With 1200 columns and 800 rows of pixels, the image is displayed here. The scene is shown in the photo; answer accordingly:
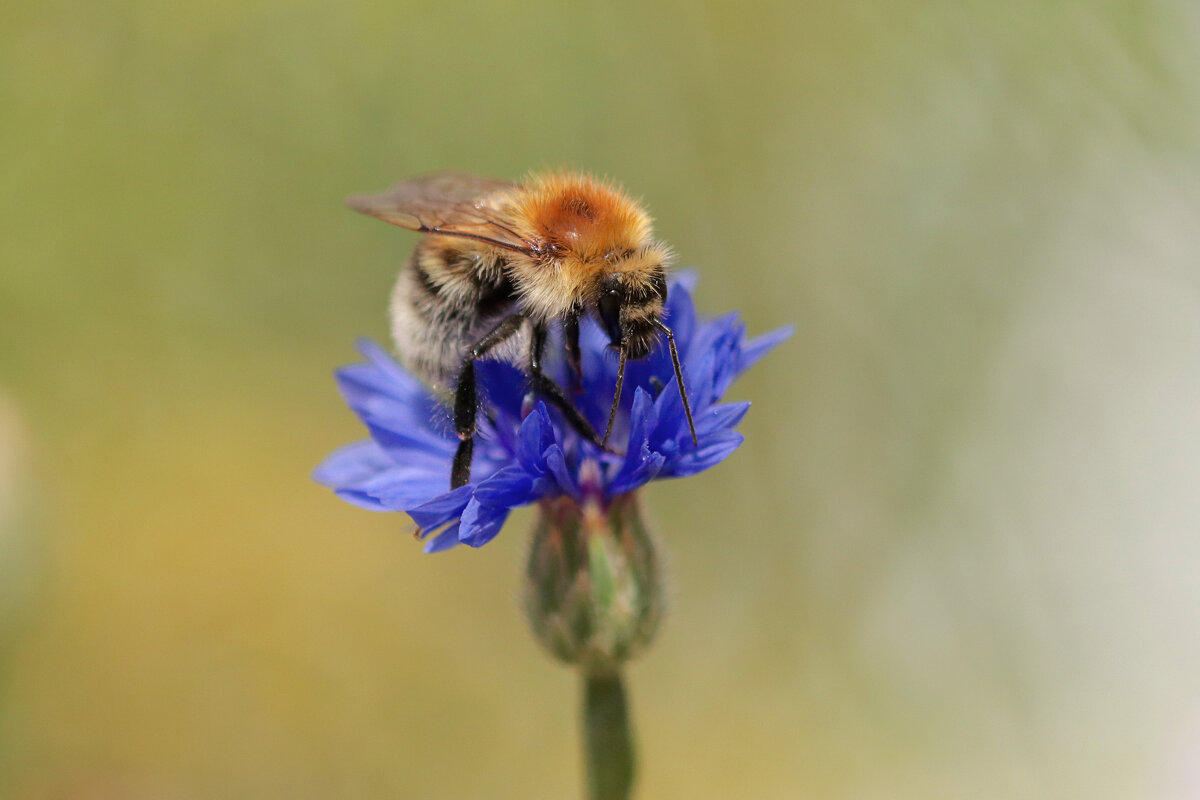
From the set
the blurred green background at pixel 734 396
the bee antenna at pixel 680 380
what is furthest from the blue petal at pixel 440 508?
the blurred green background at pixel 734 396

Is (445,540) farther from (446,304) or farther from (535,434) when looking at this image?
(446,304)

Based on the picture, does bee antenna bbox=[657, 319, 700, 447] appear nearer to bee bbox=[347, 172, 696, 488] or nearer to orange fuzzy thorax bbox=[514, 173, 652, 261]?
bee bbox=[347, 172, 696, 488]

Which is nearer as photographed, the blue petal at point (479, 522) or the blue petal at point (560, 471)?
the blue petal at point (479, 522)

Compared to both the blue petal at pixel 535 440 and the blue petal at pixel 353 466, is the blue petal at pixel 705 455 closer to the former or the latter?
the blue petal at pixel 535 440

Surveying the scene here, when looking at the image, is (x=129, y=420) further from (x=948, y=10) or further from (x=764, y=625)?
Result: (x=948, y=10)

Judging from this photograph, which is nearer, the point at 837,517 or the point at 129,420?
the point at 837,517

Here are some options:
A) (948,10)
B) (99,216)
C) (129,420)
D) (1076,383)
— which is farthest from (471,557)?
(948,10)

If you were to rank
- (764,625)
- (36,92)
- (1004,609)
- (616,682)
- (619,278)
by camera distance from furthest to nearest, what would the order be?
(36,92) → (764,625) → (1004,609) → (616,682) → (619,278)
